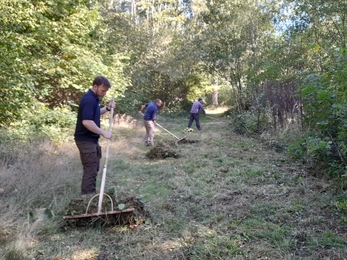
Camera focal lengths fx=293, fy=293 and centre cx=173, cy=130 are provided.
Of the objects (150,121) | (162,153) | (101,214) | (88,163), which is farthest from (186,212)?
(150,121)

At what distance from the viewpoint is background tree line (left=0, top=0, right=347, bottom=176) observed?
15.5ft

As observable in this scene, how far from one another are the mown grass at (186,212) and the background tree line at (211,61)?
0.87 metres

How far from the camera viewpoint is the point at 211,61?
1638cm

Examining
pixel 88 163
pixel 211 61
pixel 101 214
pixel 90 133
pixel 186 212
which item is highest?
pixel 211 61

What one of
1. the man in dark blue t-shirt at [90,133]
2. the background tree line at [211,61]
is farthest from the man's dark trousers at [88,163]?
the background tree line at [211,61]

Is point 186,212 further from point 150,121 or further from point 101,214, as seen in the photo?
point 150,121

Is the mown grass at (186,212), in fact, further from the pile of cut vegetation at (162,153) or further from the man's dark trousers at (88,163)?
the pile of cut vegetation at (162,153)

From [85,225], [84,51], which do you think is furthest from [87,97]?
[84,51]

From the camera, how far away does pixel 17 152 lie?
6039mm

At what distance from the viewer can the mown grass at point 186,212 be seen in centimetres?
291

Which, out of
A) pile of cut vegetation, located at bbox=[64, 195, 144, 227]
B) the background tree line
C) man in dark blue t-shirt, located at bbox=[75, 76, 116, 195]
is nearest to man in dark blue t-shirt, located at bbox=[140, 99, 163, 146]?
the background tree line

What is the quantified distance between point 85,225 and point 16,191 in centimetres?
135

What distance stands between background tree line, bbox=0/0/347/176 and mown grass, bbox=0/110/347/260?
34.4 inches

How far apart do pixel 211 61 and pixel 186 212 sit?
13.4m
